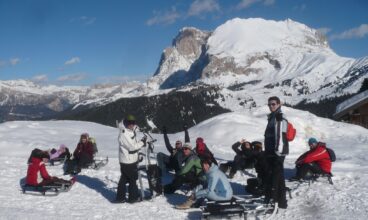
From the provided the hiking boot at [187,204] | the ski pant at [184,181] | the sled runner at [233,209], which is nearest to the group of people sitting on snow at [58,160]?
the ski pant at [184,181]

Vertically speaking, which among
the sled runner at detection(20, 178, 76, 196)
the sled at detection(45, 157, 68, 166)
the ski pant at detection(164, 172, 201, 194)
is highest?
the sled at detection(45, 157, 68, 166)

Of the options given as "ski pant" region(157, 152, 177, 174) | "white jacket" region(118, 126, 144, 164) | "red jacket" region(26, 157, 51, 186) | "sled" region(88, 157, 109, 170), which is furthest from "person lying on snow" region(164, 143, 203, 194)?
"sled" region(88, 157, 109, 170)

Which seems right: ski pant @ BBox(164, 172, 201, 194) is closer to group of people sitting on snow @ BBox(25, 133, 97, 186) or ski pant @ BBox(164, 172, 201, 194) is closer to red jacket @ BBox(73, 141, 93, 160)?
group of people sitting on snow @ BBox(25, 133, 97, 186)

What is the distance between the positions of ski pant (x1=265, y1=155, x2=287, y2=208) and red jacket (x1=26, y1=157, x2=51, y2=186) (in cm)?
757

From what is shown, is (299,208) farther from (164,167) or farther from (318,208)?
(164,167)

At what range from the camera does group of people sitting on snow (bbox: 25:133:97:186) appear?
1509 centimetres

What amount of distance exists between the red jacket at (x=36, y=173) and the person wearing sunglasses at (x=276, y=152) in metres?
7.61

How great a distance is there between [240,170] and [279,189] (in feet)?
17.8

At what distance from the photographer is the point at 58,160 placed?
68.5 feet

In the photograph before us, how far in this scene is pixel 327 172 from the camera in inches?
567

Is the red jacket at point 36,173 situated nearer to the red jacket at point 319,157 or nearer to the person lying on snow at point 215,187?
the person lying on snow at point 215,187

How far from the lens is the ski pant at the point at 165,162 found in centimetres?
1805

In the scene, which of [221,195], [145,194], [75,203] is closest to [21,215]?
[75,203]

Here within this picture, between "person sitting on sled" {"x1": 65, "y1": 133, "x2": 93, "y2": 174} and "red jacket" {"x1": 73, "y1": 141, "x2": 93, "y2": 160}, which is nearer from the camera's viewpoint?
"person sitting on sled" {"x1": 65, "y1": 133, "x2": 93, "y2": 174}
